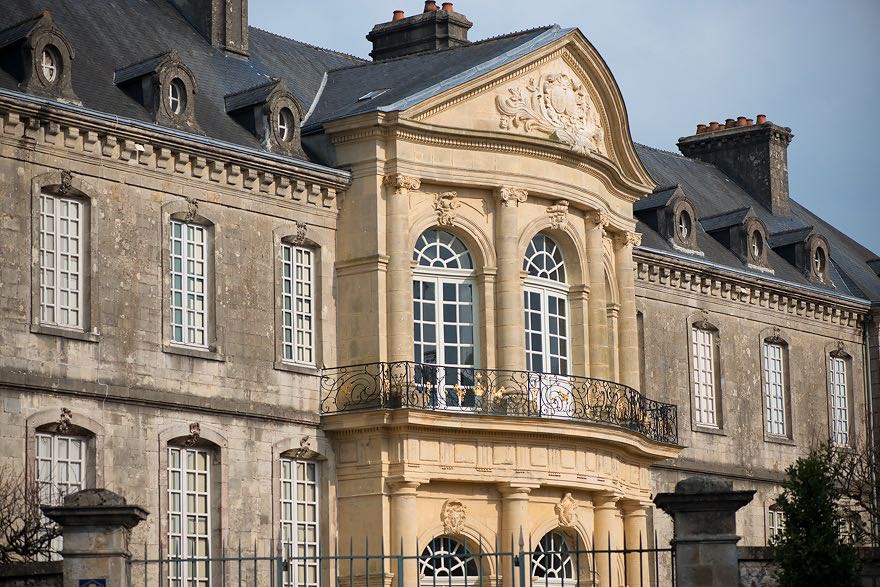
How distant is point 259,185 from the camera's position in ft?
103

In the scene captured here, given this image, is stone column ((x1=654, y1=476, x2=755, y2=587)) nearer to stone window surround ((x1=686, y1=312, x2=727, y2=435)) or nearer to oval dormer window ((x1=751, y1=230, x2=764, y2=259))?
stone window surround ((x1=686, y1=312, x2=727, y2=435))

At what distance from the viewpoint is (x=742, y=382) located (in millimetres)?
40375

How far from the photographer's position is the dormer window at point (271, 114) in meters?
31.8

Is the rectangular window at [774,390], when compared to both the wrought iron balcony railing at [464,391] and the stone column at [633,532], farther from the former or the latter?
the wrought iron balcony railing at [464,391]

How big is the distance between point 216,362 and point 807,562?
10.9 metres

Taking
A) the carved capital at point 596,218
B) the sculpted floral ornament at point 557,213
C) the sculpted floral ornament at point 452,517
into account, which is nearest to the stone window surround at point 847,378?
the carved capital at point 596,218

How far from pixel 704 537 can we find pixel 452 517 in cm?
1197

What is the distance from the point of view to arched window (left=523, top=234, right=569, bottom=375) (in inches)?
1312

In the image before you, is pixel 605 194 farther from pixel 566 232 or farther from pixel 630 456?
pixel 630 456

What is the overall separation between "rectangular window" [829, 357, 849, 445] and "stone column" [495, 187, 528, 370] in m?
12.4

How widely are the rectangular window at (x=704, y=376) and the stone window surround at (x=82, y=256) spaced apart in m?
14.4

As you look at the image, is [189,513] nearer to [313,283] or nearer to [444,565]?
[444,565]

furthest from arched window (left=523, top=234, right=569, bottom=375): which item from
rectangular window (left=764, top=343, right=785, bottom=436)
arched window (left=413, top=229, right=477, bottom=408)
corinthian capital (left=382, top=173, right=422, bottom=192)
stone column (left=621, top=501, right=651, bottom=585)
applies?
rectangular window (left=764, top=343, right=785, bottom=436)

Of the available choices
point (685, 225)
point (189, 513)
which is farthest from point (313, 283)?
point (685, 225)
